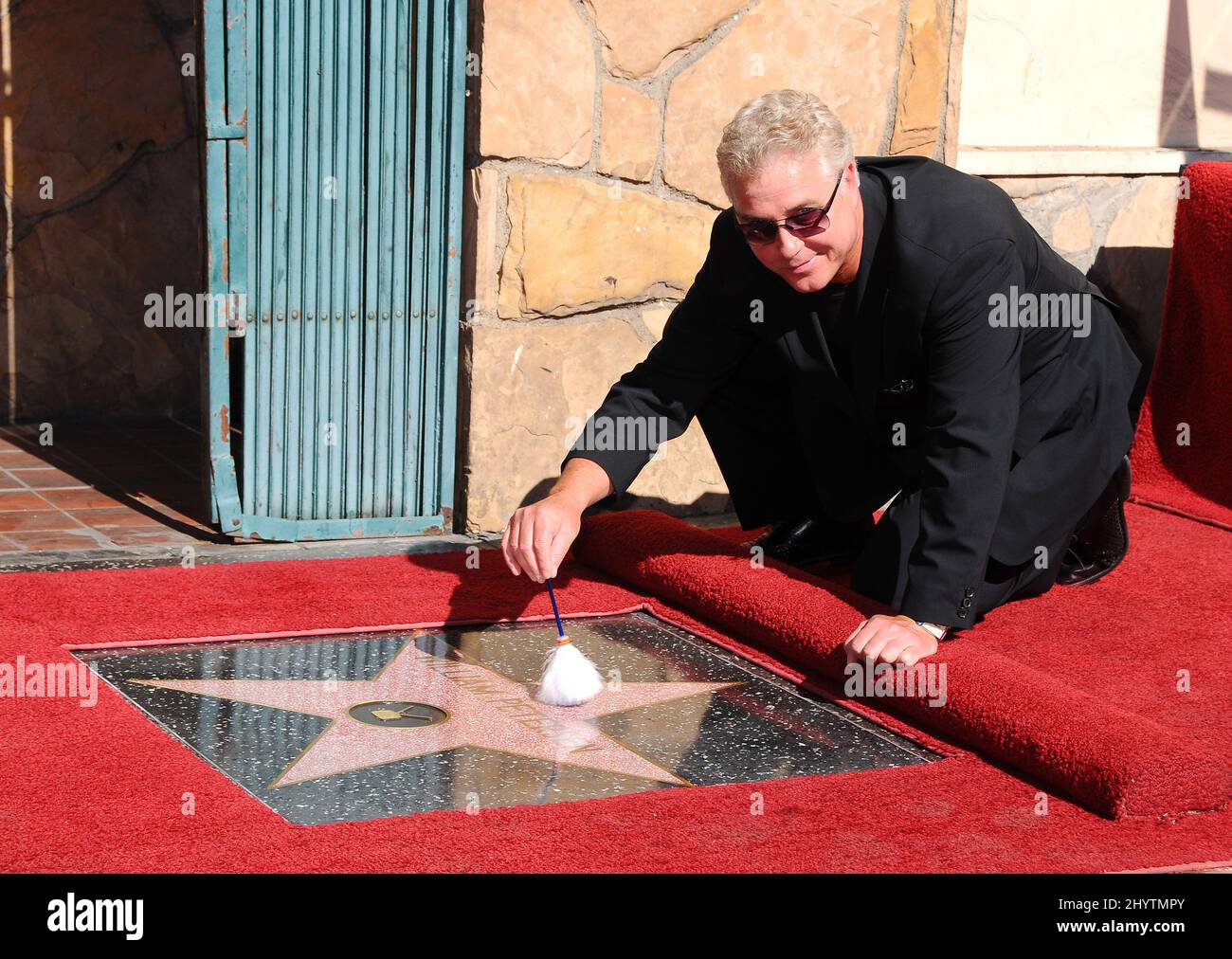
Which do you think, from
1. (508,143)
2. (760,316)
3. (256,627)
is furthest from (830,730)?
(508,143)

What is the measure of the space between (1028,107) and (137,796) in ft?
11.7

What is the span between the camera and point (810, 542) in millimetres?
3744

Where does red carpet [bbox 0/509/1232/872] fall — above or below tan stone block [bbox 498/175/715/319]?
below

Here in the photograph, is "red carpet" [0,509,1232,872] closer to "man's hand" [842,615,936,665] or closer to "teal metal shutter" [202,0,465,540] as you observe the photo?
"man's hand" [842,615,936,665]

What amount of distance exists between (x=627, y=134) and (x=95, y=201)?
79.2 inches

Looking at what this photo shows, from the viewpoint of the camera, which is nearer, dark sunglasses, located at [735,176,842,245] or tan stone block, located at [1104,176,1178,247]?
dark sunglasses, located at [735,176,842,245]

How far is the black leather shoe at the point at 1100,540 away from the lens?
3.66 meters

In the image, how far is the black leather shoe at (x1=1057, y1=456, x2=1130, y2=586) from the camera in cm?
366

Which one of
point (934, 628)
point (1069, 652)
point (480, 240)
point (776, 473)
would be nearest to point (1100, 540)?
point (1069, 652)

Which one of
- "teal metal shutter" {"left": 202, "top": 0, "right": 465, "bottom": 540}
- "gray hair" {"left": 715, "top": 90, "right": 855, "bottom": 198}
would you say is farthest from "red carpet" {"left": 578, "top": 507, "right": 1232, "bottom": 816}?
"gray hair" {"left": 715, "top": 90, "right": 855, "bottom": 198}

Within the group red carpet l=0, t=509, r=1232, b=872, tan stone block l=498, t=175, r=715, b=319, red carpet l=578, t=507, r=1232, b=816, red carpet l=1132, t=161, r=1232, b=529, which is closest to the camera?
red carpet l=0, t=509, r=1232, b=872

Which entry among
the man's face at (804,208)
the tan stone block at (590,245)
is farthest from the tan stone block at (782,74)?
the man's face at (804,208)

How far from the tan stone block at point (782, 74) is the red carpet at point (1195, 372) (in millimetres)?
1036

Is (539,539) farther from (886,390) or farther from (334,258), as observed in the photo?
(334,258)
